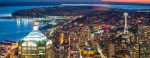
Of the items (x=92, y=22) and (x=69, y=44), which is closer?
(x=69, y=44)

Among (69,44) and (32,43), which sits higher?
(32,43)

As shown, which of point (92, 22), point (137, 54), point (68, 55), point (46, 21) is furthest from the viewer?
point (46, 21)

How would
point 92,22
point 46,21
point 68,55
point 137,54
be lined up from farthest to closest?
point 46,21, point 92,22, point 137,54, point 68,55

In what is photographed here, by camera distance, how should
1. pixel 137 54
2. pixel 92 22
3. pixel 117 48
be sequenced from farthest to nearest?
1. pixel 92 22
2. pixel 117 48
3. pixel 137 54

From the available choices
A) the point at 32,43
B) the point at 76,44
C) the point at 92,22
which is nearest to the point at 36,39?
the point at 32,43

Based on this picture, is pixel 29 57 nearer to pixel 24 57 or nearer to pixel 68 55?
pixel 24 57

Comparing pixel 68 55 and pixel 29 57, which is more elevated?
pixel 29 57

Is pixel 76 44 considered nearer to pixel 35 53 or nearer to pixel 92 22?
pixel 35 53

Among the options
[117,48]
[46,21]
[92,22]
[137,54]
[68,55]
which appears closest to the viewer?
[68,55]

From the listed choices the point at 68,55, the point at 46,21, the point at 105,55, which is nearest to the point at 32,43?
the point at 68,55
